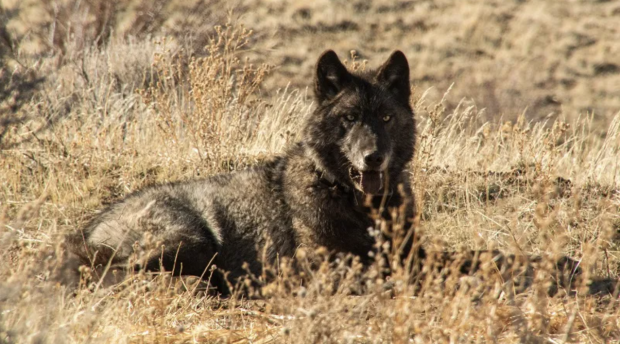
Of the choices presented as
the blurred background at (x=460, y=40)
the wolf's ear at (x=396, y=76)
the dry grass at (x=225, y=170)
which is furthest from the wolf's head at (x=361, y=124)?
the blurred background at (x=460, y=40)

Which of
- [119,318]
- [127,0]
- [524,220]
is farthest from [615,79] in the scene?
[119,318]

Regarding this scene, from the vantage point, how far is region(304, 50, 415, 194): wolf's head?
4.82 m

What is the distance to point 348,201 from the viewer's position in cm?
501

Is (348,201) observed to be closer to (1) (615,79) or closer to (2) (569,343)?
(2) (569,343)

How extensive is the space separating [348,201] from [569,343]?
6.74 ft

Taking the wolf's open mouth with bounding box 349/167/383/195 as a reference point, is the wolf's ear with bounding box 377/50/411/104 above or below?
above

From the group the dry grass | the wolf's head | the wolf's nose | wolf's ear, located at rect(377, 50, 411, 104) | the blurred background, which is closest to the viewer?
the dry grass

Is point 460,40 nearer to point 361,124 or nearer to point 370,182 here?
point 361,124

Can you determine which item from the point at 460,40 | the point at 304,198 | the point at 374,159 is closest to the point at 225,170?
the point at 304,198

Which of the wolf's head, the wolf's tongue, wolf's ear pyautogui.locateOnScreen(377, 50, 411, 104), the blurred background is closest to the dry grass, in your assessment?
the blurred background

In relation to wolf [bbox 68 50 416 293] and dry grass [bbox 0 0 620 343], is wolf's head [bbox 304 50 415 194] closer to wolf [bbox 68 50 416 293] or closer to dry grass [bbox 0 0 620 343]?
wolf [bbox 68 50 416 293]

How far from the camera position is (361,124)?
16.2 feet

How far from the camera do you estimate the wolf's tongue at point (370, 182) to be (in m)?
4.84

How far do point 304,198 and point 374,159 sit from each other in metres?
0.75
